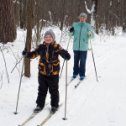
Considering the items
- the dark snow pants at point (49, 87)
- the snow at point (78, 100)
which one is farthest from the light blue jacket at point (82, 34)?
the dark snow pants at point (49, 87)

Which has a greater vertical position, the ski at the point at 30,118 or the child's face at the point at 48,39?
the child's face at the point at 48,39

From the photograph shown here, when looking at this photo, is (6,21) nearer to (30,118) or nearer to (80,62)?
(80,62)

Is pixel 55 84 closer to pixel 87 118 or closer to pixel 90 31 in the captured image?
pixel 87 118

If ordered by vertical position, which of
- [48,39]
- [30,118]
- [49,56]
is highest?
[48,39]

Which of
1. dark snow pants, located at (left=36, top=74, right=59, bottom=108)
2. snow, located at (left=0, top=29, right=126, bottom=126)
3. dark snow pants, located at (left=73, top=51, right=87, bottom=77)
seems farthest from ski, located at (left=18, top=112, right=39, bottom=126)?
dark snow pants, located at (left=73, top=51, right=87, bottom=77)

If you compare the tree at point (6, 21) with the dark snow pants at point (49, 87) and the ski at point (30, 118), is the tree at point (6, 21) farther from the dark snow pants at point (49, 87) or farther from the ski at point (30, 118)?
the ski at point (30, 118)

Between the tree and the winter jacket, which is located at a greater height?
the tree

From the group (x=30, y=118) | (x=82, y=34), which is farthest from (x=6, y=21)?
(x=30, y=118)

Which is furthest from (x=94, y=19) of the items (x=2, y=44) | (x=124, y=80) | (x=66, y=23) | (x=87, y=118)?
(x=87, y=118)

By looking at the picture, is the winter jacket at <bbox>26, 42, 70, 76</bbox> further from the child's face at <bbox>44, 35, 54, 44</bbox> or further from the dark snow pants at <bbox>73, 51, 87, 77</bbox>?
the dark snow pants at <bbox>73, 51, 87, 77</bbox>

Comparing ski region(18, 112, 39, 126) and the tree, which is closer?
ski region(18, 112, 39, 126)

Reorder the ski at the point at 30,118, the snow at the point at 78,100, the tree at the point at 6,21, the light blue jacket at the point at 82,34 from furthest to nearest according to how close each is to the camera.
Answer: the tree at the point at 6,21 < the light blue jacket at the point at 82,34 < the snow at the point at 78,100 < the ski at the point at 30,118

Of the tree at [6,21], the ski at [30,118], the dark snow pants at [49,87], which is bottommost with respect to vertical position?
the ski at [30,118]

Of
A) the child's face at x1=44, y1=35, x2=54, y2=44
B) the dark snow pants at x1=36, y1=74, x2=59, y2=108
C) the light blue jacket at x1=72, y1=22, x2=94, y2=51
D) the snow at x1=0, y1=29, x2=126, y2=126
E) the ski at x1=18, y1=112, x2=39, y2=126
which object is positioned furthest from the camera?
the light blue jacket at x1=72, y1=22, x2=94, y2=51
